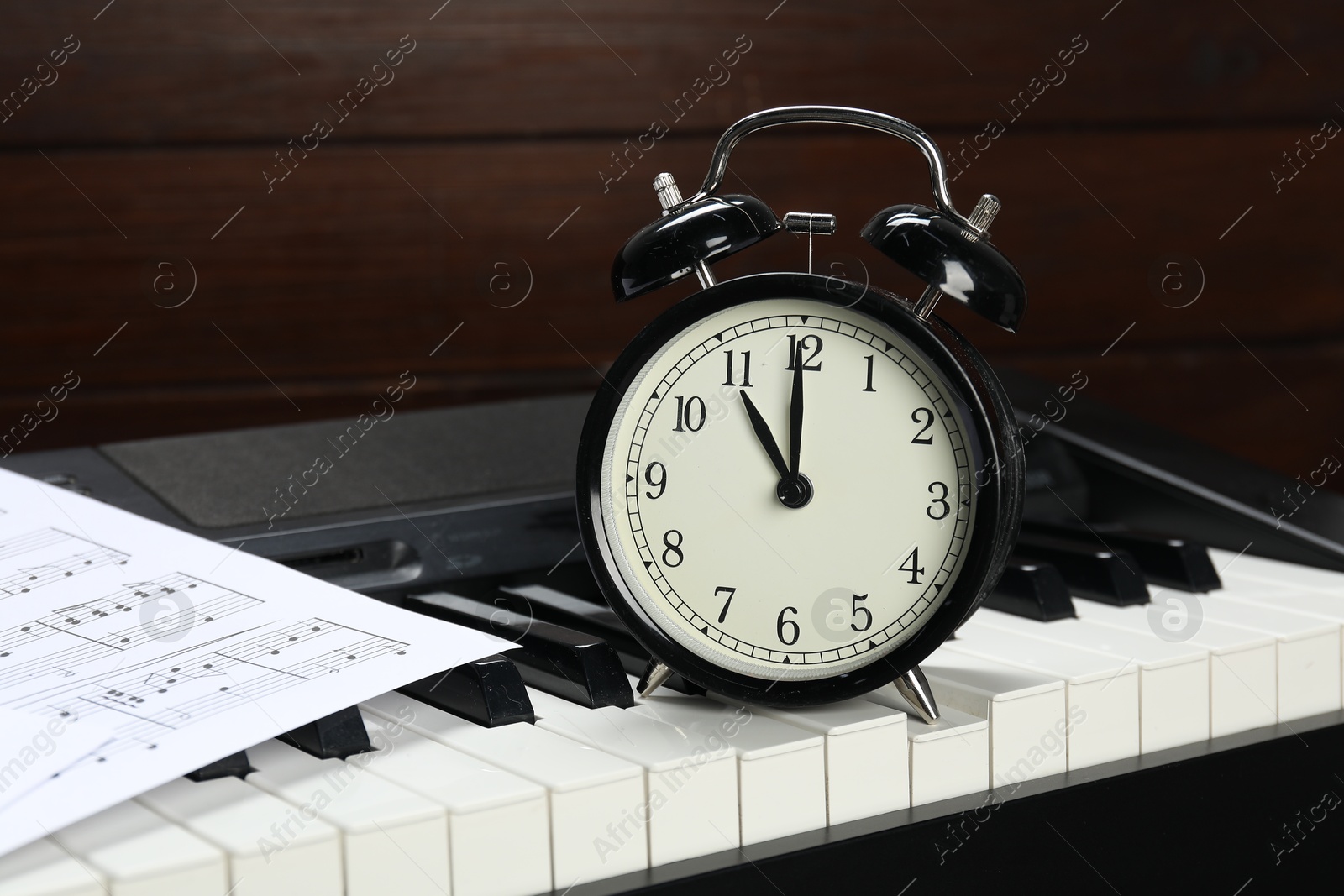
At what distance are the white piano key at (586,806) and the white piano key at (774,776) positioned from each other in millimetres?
57

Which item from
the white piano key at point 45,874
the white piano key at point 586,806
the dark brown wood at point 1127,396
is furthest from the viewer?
the dark brown wood at point 1127,396

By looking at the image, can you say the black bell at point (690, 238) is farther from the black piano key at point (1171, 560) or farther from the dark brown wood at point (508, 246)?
the dark brown wood at point (508, 246)

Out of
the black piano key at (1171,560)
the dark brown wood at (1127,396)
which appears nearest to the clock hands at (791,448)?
the black piano key at (1171,560)

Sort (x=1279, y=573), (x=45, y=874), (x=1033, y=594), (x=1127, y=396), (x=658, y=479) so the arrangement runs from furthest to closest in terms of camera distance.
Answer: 1. (x=1127, y=396)
2. (x=1279, y=573)
3. (x=1033, y=594)
4. (x=658, y=479)
5. (x=45, y=874)

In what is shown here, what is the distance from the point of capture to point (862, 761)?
74 centimetres

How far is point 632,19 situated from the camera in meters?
1.98

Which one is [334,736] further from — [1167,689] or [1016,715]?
[1167,689]

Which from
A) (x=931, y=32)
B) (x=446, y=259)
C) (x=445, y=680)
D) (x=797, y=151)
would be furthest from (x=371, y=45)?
(x=445, y=680)

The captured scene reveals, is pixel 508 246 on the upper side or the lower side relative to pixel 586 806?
upper

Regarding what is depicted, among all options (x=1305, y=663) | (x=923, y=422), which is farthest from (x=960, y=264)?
(x=1305, y=663)

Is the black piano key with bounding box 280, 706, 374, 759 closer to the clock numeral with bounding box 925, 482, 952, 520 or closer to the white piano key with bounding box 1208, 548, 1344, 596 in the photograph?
the clock numeral with bounding box 925, 482, 952, 520

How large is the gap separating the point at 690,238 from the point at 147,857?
1.47ft

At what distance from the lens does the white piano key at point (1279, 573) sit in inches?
42.2

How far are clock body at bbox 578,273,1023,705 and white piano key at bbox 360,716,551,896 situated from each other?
143mm
